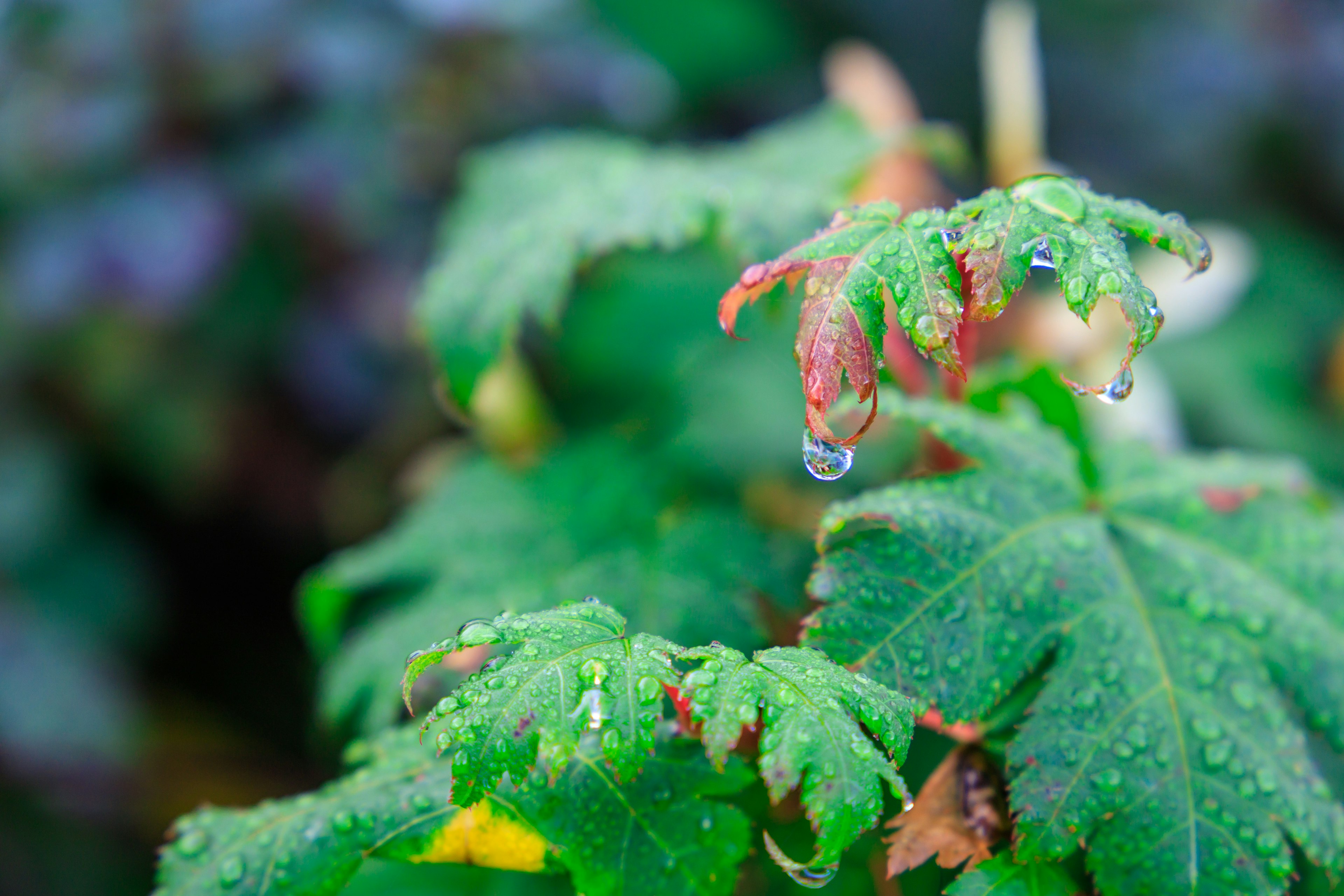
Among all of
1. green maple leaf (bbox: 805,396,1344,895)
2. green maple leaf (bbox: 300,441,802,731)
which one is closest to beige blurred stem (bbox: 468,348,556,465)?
green maple leaf (bbox: 300,441,802,731)

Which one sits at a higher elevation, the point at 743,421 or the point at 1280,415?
the point at 743,421

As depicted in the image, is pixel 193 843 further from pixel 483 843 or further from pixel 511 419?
pixel 511 419

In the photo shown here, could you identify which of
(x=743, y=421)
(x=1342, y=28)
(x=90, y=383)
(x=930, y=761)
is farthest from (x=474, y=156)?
(x=1342, y=28)

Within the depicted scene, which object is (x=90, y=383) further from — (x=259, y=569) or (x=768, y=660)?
(x=768, y=660)

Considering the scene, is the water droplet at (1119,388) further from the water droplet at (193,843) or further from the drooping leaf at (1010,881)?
the water droplet at (193,843)

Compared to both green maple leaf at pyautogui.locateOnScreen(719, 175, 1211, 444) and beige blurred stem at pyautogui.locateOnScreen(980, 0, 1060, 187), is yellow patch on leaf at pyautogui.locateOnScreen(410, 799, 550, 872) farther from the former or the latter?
beige blurred stem at pyautogui.locateOnScreen(980, 0, 1060, 187)

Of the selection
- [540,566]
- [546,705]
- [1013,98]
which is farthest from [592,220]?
[1013,98]
